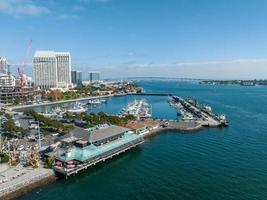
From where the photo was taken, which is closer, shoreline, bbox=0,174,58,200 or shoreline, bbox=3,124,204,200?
shoreline, bbox=0,174,58,200

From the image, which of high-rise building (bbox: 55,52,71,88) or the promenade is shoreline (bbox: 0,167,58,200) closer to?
the promenade

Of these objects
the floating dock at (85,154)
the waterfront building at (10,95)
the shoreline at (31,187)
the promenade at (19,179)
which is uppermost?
the waterfront building at (10,95)

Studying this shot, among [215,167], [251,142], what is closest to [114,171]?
[215,167]

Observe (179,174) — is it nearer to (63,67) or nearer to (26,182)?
(26,182)

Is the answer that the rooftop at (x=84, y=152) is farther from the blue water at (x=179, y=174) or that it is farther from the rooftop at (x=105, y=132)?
the blue water at (x=179, y=174)

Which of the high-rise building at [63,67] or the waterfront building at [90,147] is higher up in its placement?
the high-rise building at [63,67]

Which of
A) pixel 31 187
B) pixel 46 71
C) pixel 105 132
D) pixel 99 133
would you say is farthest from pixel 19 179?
pixel 46 71

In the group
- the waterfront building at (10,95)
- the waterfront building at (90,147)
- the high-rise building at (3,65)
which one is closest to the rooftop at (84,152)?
the waterfront building at (90,147)

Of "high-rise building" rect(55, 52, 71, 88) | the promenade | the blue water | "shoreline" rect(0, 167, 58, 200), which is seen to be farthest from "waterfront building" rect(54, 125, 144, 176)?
"high-rise building" rect(55, 52, 71, 88)

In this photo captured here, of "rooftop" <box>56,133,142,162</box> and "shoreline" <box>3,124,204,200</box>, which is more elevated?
"rooftop" <box>56,133,142,162</box>
